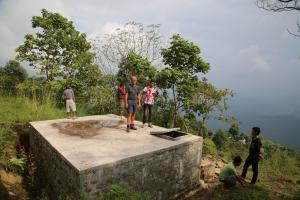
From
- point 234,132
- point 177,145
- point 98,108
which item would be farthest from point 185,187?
point 234,132

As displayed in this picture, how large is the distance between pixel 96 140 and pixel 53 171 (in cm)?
142

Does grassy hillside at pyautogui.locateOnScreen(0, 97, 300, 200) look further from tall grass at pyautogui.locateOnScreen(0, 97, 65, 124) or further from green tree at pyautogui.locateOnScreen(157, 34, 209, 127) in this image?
green tree at pyautogui.locateOnScreen(157, 34, 209, 127)

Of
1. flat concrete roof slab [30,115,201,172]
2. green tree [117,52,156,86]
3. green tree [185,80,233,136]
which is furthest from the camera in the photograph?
green tree [185,80,233,136]

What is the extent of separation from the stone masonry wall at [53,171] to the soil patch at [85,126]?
0.85 meters

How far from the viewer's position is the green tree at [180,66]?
11297mm

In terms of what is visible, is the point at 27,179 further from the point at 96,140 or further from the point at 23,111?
the point at 23,111

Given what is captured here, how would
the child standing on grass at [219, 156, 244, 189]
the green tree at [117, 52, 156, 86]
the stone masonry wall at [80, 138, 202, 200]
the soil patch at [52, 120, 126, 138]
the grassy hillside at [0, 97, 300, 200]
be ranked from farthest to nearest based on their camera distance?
the green tree at [117, 52, 156, 86] < the soil patch at [52, 120, 126, 138] < the child standing on grass at [219, 156, 244, 189] < the grassy hillside at [0, 97, 300, 200] < the stone masonry wall at [80, 138, 202, 200]

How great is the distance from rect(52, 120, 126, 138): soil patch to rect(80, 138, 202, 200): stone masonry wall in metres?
2.34

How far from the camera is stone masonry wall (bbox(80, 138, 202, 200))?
5.36 m

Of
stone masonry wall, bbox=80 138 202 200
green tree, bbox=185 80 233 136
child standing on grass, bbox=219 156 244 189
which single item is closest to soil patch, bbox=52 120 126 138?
stone masonry wall, bbox=80 138 202 200

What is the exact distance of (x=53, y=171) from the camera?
21.6 feet

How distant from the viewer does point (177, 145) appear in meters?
7.38

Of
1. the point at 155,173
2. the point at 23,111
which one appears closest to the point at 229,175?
the point at 155,173

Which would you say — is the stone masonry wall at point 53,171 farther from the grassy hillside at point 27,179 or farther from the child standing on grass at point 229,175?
the child standing on grass at point 229,175
